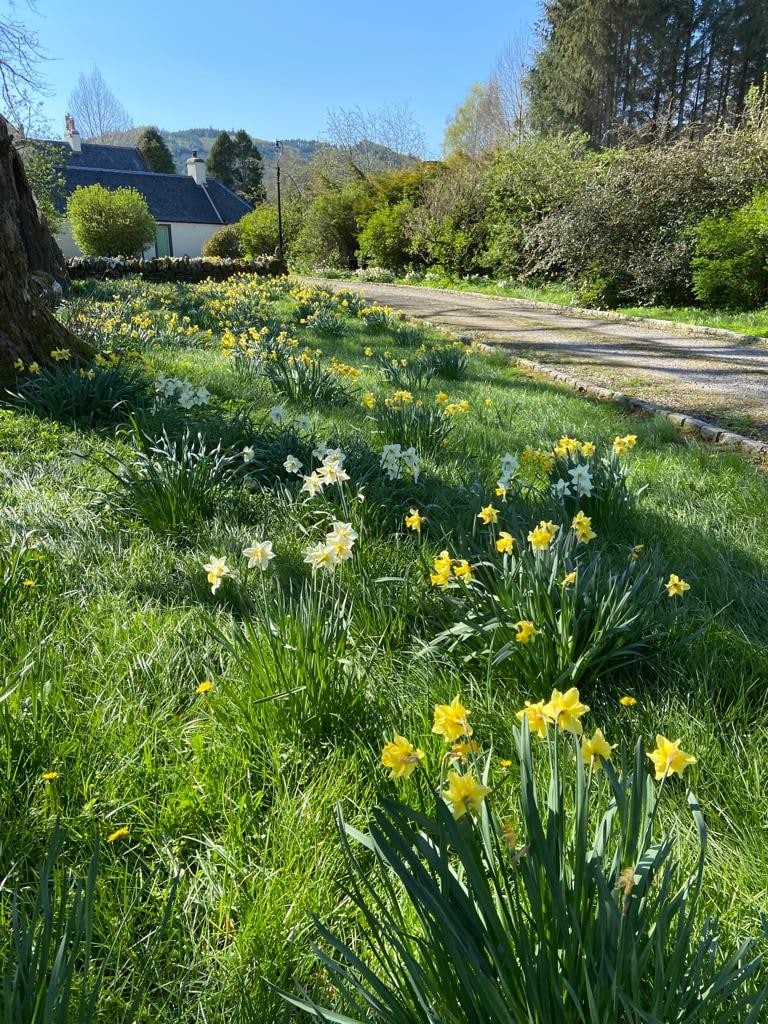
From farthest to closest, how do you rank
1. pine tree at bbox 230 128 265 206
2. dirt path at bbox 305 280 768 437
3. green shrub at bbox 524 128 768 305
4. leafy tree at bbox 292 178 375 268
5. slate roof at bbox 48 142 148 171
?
1. pine tree at bbox 230 128 265 206
2. slate roof at bbox 48 142 148 171
3. leafy tree at bbox 292 178 375 268
4. green shrub at bbox 524 128 768 305
5. dirt path at bbox 305 280 768 437

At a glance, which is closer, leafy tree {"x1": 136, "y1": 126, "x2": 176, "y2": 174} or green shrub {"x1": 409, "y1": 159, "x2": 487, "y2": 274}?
green shrub {"x1": 409, "y1": 159, "x2": 487, "y2": 274}

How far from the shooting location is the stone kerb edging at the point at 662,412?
14.6ft

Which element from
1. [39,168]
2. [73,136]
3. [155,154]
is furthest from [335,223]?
[155,154]

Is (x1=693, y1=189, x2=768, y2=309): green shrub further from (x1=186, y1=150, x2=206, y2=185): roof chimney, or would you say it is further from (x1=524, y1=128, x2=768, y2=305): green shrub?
(x1=186, y1=150, x2=206, y2=185): roof chimney

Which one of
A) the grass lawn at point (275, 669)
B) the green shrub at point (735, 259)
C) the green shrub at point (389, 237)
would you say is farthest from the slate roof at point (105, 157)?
the grass lawn at point (275, 669)

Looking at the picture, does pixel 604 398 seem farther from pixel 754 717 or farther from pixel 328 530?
pixel 754 717

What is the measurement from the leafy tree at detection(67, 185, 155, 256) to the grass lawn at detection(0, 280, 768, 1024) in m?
23.2

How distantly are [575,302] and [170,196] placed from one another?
1576 inches

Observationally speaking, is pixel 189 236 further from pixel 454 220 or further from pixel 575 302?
pixel 575 302

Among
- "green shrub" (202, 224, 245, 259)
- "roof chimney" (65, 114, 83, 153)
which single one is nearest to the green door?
"green shrub" (202, 224, 245, 259)

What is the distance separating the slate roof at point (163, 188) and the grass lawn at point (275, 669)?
44846 mm

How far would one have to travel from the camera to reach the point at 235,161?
58.5 metres

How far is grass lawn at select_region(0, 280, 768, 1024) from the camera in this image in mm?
1186

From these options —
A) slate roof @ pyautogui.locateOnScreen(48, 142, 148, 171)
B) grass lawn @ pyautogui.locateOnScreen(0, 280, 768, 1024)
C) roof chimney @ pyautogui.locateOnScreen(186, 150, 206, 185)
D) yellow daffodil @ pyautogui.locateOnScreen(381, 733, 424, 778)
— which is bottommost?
grass lawn @ pyautogui.locateOnScreen(0, 280, 768, 1024)
